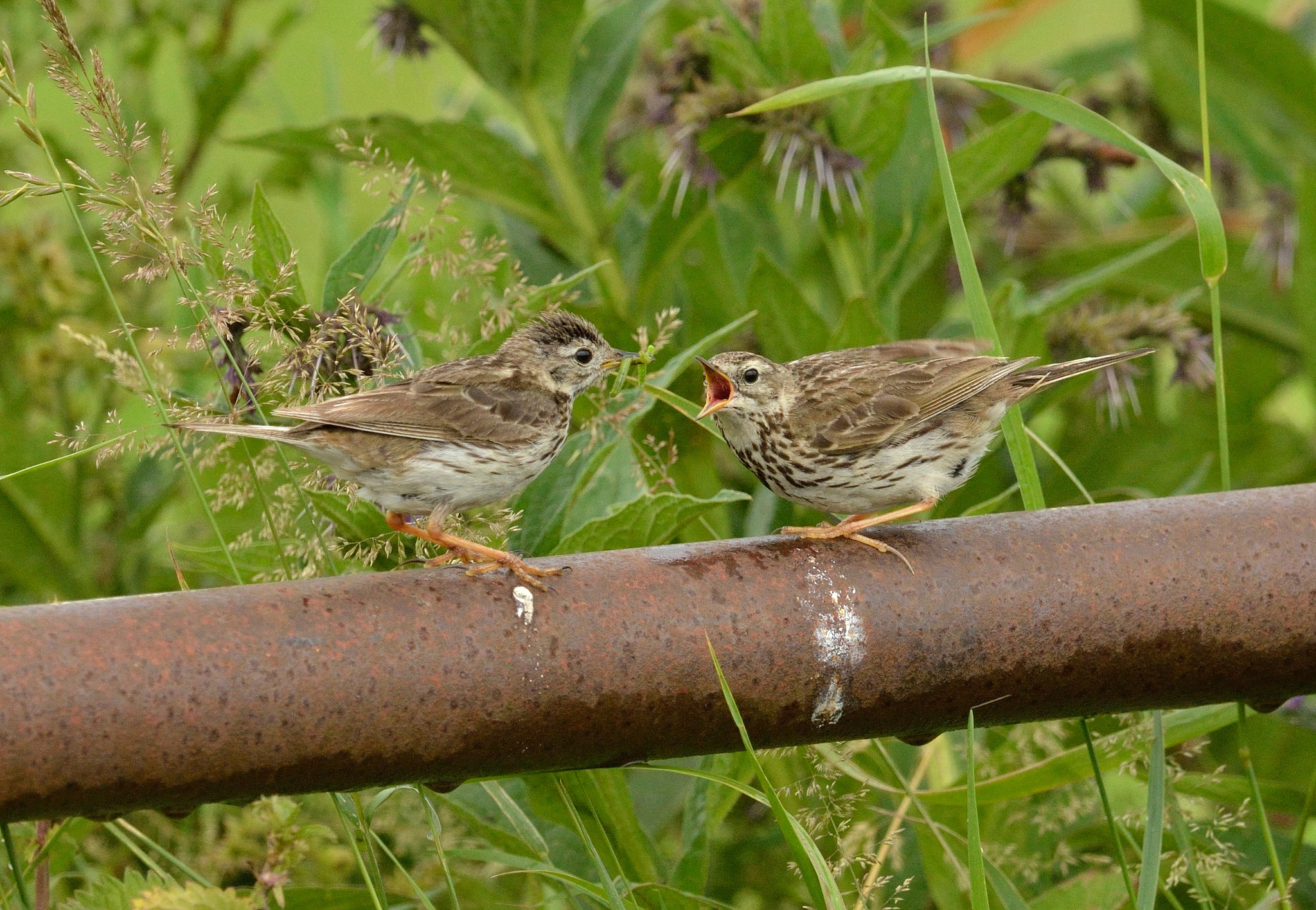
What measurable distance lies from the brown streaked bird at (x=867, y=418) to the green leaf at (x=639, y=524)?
391mm

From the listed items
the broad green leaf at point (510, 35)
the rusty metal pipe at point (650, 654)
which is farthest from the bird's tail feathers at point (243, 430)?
the broad green leaf at point (510, 35)

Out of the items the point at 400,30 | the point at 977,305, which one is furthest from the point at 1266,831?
the point at 400,30

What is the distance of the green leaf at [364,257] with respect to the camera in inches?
131

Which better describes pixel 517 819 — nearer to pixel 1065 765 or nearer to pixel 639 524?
pixel 639 524

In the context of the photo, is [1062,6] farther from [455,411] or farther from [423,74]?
[455,411]

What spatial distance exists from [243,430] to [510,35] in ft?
7.58

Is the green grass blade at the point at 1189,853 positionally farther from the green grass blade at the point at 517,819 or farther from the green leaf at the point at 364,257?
the green leaf at the point at 364,257

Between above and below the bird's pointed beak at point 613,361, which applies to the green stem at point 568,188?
above

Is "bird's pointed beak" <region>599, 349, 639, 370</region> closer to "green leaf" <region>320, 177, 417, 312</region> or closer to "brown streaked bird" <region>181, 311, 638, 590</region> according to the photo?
"brown streaked bird" <region>181, 311, 638, 590</region>

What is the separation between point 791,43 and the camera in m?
4.43

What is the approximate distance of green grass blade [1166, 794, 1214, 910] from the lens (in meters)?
2.92

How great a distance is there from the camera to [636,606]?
246 cm

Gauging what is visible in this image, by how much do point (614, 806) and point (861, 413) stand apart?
1.16m

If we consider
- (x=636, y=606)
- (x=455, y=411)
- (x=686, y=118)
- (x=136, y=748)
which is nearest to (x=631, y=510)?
(x=455, y=411)
